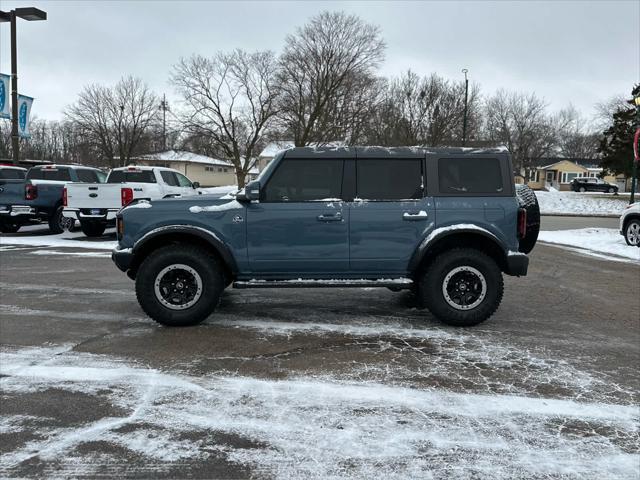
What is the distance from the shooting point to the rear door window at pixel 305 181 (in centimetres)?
532

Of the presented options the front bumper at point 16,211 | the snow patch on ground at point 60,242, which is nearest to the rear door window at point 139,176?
the snow patch on ground at point 60,242

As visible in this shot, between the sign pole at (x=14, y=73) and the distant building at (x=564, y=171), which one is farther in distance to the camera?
the distant building at (x=564, y=171)

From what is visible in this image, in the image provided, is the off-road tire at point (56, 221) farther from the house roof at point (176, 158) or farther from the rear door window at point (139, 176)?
the house roof at point (176, 158)

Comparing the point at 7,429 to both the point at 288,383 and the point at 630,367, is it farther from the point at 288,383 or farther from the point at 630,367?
the point at 630,367

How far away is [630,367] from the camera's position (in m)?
4.33

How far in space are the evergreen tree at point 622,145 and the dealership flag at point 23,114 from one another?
3993 centimetres

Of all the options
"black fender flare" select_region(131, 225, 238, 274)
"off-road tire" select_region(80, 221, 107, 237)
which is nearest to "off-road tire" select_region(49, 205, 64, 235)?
"off-road tire" select_region(80, 221, 107, 237)

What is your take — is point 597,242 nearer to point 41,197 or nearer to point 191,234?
point 191,234

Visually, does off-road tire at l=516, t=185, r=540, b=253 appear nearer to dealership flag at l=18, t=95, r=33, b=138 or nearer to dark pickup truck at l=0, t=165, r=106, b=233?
dark pickup truck at l=0, t=165, r=106, b=233

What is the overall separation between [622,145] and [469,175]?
41.1m

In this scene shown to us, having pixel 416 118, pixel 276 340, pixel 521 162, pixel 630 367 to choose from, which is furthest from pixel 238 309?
pixel 521 162

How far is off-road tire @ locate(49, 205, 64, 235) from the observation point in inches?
559

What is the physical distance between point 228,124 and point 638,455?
41.2 meters

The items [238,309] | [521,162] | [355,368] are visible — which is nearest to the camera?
[355,368]
